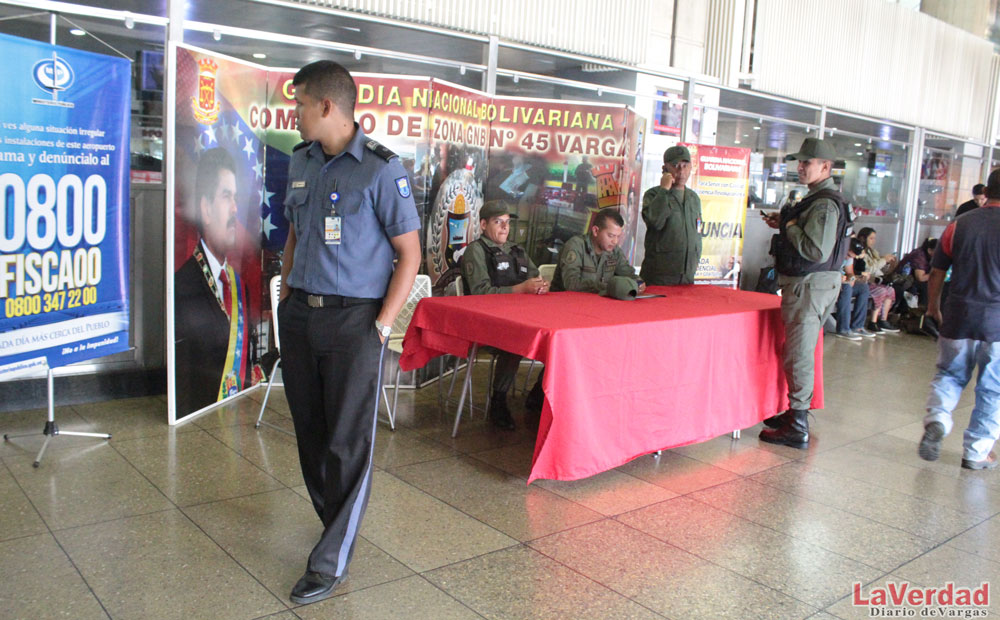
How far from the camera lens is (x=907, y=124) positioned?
445 inches

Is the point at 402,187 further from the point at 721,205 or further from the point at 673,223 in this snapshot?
the point at 721,205

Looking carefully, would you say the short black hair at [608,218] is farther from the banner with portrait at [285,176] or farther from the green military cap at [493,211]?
the banner with portrait at [285,176]

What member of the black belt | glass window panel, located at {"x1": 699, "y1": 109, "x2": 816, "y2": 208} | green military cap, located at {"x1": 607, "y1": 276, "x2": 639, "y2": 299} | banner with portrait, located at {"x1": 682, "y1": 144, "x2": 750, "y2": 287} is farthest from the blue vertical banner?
glass window panel, located at {"x1": 699, "y1": 109, "x2": 816, "y2": 208}

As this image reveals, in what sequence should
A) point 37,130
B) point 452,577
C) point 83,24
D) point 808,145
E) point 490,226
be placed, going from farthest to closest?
point 83,24 < point 490,226 < point 808,145 < point 37,130 < point 452,577

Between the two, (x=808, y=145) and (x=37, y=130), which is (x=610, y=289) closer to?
(x=808, y=145)

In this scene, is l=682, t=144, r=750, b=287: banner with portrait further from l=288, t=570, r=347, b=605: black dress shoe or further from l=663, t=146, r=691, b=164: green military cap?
l=288, t=570, r=347, b=605: black dress shoe

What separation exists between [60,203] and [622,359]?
276cm

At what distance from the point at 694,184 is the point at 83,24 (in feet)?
19.4

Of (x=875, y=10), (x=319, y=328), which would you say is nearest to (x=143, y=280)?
(x=319, y=328)

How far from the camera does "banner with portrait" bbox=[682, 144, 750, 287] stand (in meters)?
7.77

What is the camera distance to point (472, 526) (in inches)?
130

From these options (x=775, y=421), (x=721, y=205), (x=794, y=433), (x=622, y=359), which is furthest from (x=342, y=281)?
(x=721, y=205)

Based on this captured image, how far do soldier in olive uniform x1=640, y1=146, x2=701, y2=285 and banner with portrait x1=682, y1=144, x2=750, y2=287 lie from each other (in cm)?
227

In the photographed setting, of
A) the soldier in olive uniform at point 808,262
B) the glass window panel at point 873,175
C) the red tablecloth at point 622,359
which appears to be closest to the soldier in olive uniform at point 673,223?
the red tablecloth at point 622,359
